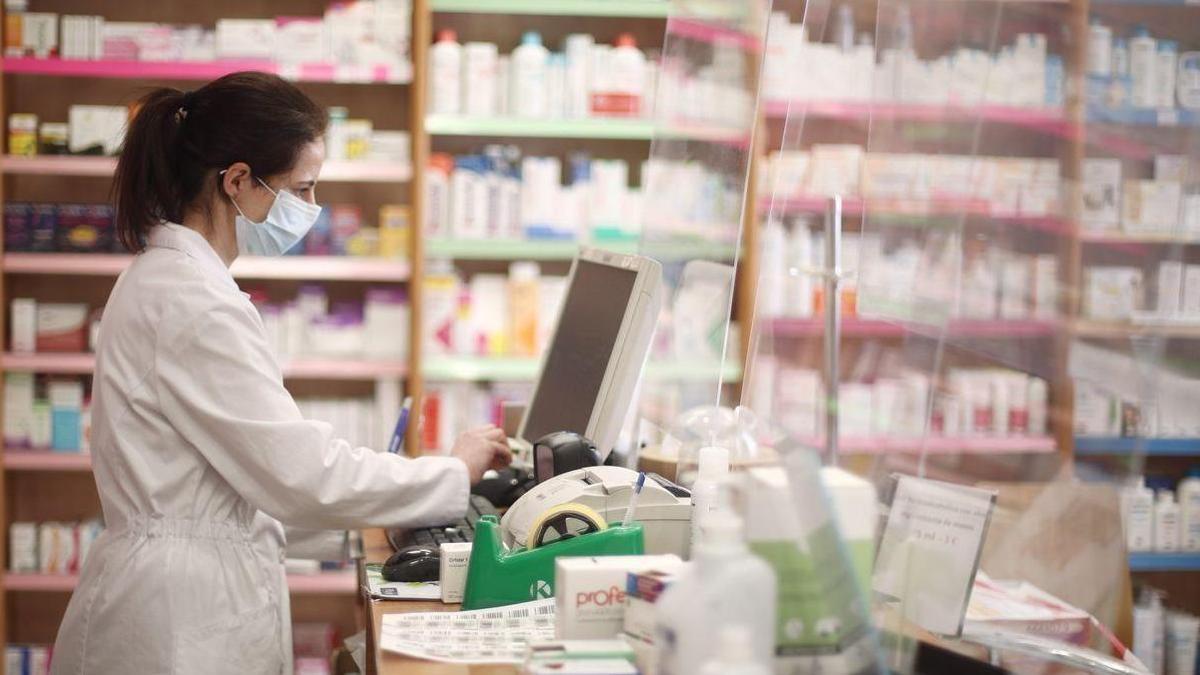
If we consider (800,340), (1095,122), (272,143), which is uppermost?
(1095,122)

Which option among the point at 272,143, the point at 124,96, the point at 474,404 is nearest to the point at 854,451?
the point at 272,143

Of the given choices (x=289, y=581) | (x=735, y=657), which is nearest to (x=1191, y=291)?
(x=735, y=657)

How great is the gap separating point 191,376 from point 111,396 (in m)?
0.16

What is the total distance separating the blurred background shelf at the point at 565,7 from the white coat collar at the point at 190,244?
2357 mm

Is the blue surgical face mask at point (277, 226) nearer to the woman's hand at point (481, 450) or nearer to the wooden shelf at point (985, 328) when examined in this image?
the woman's hand at point (481, 450)

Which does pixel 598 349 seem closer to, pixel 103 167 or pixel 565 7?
pixel 565 7

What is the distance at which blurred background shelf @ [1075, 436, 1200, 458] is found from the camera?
184cm

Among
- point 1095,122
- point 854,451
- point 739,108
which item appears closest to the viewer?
point 1095,122

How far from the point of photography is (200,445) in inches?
76.7

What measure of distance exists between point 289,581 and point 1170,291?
315 centimetres

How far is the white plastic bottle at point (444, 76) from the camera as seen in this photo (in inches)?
166

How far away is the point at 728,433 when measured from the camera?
1962mm

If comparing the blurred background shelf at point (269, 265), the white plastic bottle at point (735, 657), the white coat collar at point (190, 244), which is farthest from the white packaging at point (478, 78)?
the white plastic bottle at point (735, 657)

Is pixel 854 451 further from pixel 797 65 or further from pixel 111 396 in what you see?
pixel 797 65
